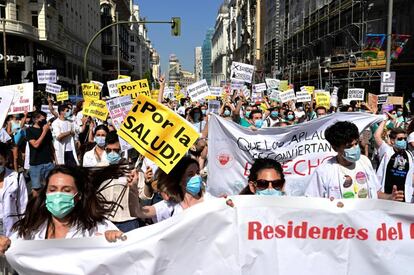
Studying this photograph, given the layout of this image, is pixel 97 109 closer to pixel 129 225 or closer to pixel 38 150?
pixel 38 150

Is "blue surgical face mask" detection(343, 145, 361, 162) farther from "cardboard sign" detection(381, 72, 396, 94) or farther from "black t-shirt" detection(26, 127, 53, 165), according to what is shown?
"cardboard sign" detection(381, 72, 396, 94)

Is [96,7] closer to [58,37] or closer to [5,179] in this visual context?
[58,37]

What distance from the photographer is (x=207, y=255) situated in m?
2.96

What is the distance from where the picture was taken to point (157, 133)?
4.01 meters

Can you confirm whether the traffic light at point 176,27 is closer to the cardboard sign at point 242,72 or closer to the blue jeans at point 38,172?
the cardboard sign at point 242,72

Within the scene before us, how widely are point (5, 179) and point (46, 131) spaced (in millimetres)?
3671

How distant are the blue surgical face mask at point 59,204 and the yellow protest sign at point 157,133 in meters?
1.04

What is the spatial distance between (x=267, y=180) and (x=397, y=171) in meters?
2.93

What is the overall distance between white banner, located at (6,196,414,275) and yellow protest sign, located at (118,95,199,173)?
3.31 ft

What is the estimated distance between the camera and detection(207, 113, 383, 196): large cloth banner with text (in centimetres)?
Result: 676

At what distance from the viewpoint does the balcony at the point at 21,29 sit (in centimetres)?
4047

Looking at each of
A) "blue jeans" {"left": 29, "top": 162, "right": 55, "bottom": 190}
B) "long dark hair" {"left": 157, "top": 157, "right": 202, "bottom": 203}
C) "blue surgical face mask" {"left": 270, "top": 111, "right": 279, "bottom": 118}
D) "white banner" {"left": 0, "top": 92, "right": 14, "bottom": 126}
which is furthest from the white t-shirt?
"blue surgical face mask" {"left": 270, "top": 111, "right": 279, "bottom": 118}

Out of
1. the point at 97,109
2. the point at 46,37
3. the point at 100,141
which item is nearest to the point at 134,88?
the point at 97,109

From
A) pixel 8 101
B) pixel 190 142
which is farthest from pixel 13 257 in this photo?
pixel 8 101
